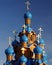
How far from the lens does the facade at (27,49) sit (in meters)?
35.2

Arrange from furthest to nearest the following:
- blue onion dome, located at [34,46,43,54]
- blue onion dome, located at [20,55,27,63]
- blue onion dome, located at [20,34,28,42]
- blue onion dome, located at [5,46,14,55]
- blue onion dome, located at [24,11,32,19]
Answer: blue onion dome, located at [24,11,32,19]
blue onion dome, located at [5,46,14,55]
blue onion dome, located at [20,34,28,42]
blue onion dome, located at [34,46,43,54]
blue onion dome, located at [20,55,27,63]

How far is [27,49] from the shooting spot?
1436 inches

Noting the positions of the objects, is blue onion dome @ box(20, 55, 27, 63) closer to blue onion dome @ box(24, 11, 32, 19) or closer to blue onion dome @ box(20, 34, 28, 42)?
blue onion dome @ box(20, 34, 28, 42)

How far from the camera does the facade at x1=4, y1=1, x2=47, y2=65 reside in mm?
35188

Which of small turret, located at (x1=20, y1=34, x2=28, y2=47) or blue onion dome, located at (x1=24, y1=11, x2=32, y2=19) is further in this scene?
blue onion dome, located at (x1=24, y1=11, x2=32, y2=19)

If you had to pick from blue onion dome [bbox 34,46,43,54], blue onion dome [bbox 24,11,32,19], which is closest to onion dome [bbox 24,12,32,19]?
blue onion dome [bbox 24,11,32,19]

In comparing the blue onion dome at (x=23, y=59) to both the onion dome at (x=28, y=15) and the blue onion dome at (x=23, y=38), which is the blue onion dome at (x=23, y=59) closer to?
the blue onion dome at (x=23, y=38)

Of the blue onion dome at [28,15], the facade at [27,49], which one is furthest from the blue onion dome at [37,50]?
the blue onion dome at [28,15]

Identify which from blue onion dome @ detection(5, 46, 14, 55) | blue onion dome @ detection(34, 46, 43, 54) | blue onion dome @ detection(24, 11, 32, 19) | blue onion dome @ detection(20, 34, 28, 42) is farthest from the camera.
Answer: blue onion dome @ detection(24, 11, 32, 19)

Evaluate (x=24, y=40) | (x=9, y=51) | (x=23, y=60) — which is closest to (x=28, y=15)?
(x=24, y=40)

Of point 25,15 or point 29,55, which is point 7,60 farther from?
point 25,15

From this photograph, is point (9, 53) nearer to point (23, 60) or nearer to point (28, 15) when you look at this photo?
point (23, 60)

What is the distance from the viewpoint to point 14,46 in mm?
38531

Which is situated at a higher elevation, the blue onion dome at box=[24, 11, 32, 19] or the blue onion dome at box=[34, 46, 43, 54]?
the blue onion dome at box=[24, 11, 32, 19]
